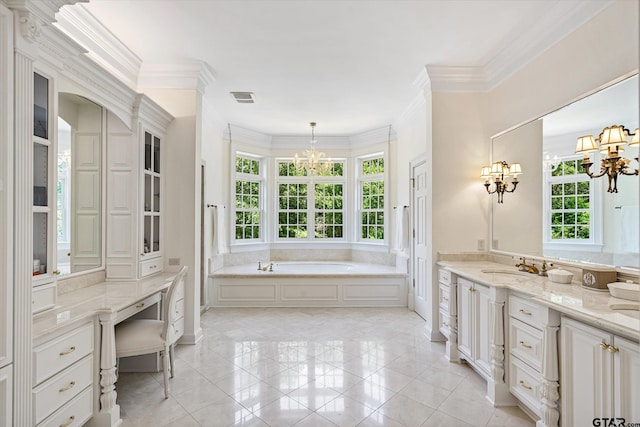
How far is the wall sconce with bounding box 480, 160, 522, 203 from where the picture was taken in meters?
3.27

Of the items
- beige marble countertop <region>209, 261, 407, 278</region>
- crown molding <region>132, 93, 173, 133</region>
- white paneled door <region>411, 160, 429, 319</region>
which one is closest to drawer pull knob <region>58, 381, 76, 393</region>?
crown molding <region>132, 93, 173, 133</region>

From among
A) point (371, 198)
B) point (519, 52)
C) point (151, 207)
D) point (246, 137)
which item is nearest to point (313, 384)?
point (151, 207)

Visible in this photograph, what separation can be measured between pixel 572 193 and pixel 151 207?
3.78 meters

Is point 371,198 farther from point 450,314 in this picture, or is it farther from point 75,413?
point 75,413

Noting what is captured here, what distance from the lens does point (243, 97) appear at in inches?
180

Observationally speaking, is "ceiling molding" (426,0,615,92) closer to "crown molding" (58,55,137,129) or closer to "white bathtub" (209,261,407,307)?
"white bathtub" (209,261,407,307)

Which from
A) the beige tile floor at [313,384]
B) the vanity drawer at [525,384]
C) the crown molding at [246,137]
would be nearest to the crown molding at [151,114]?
the crown molding at [246,137]

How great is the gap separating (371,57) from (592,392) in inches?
127

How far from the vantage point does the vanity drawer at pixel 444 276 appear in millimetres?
3434

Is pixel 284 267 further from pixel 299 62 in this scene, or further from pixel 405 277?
pixel 299 62

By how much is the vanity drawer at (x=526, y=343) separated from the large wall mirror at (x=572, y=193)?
71 cm

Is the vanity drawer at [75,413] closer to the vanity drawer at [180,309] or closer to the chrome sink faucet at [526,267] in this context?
the vanity drawer at [180,309]

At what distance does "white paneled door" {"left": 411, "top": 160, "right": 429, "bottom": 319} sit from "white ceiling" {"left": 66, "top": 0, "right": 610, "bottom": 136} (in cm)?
110

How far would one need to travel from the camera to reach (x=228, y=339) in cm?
389
